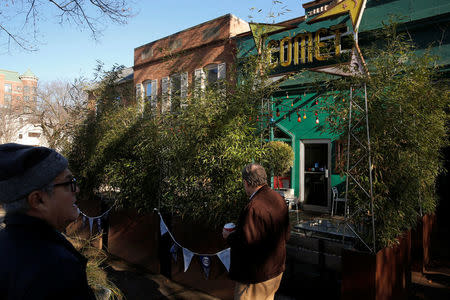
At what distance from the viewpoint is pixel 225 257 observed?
3.78 m

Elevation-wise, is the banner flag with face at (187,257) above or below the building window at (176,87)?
below

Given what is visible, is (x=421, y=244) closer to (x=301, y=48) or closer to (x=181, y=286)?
(x=181, y=286)

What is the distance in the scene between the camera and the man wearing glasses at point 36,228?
0.97 metres

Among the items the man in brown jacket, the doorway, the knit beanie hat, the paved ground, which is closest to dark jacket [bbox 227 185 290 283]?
the man in brown jacket

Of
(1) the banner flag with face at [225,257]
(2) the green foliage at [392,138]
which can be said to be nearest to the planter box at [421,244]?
(2) the green foliage at [392,138]

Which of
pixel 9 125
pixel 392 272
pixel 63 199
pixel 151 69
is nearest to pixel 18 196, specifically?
pixel 63 199

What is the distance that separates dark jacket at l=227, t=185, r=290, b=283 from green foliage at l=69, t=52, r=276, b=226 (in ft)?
3.84

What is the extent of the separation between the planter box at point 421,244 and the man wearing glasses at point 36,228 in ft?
16.3

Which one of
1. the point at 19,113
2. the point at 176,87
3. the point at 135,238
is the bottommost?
the point at 135,238

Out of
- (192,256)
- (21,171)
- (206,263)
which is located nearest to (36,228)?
(21,171)

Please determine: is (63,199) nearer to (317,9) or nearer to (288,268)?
(288,268)

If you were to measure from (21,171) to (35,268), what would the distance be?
377 millimetres

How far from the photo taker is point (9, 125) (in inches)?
1001

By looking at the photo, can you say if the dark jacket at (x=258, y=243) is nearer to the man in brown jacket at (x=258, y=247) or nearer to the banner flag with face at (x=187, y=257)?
the man in brown jacket at (x=258, y=247)
